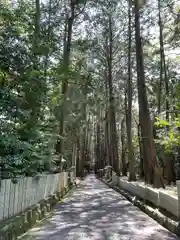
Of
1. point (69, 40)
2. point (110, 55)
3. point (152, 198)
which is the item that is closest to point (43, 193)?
point (152, 198)

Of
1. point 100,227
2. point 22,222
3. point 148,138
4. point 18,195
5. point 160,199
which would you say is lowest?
point 100,227

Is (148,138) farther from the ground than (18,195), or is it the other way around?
(148,138)

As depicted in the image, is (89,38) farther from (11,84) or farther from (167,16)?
(11,84)

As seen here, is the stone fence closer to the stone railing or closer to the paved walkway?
the paved walkway

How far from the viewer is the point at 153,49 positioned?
939 inches

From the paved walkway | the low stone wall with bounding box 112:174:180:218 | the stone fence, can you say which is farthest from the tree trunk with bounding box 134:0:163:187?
the stone fence

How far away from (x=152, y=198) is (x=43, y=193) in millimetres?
3872

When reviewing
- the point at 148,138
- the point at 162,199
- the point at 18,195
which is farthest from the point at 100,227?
the point at 148,138

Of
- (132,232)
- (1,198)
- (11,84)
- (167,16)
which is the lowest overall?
(132,232)

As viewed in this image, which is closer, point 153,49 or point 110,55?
point 153,49

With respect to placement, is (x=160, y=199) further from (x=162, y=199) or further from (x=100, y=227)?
(x=100, y=227)

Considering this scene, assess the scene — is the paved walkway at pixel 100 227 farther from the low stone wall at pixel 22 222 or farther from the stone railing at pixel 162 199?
the stone railing at pixel 162 199

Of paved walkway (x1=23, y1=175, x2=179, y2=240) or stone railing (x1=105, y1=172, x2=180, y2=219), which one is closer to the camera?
paved walkway (x1=23, y1=175, x2=179, y2=240)

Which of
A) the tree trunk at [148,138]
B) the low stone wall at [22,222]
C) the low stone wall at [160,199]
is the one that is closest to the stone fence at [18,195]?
the low stone wall at [22,222]
